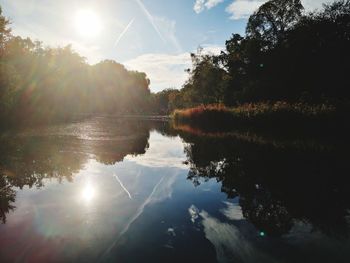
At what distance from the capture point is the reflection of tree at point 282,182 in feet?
17.6

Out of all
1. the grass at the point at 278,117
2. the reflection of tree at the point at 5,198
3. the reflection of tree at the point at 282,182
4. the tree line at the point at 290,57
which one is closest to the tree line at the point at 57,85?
the grass at the point at 278,117

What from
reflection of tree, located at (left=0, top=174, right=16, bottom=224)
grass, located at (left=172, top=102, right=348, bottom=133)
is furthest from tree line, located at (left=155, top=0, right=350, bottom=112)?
reflection of tree, located at (left=0, top=174, right=16, bottom=224)

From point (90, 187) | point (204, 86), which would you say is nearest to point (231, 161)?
point (90, 187)

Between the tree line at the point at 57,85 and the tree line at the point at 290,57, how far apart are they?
2925 centimetres

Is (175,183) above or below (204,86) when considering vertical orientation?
below

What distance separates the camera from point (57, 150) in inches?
531

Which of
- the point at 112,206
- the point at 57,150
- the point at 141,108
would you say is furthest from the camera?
the point at 141,108

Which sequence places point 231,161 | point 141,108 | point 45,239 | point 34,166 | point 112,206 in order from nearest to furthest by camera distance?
point 45,239
point 112,206
point 34,166
point 231,161
point 141,108

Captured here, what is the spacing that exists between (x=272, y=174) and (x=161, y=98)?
6092 inches

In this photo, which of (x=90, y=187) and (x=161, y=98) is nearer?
(x=90, y=187)

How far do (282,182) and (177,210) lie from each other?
3.54 m

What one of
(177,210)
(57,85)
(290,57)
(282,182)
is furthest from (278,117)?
(57,85)

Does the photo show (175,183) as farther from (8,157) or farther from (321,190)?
(8,157)

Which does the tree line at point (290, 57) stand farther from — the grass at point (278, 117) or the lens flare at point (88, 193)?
the lens flare at point (88, 193)
